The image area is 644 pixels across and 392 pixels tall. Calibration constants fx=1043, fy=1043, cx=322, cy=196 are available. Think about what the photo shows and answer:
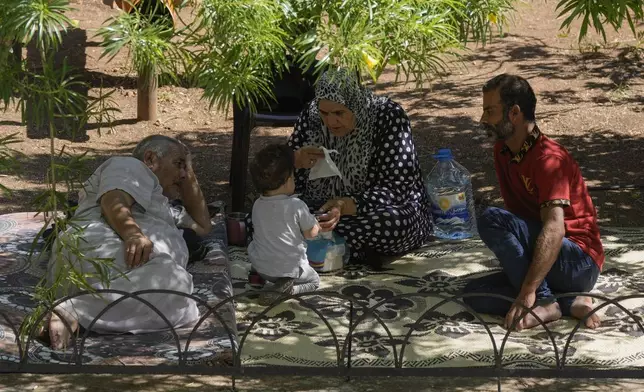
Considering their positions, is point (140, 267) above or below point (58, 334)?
above

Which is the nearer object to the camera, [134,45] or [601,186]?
[134,45]

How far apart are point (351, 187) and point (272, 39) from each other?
1520 mm

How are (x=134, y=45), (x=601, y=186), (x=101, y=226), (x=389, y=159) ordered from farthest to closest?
(x=601, y=186), (x=389, y=159), (x=101, y=226), (x=134, y=45)

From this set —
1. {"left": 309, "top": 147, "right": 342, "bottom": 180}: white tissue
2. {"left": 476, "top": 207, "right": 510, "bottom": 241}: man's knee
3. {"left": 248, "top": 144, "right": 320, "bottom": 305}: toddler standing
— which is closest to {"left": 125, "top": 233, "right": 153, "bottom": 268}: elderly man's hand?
{"left": 248, "top": 144, "right": 320, "bottom": 305}: toddler standing

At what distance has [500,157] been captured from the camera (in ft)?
15.1

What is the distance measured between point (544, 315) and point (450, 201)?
1413mm

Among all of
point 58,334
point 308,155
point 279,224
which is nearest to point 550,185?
point 279,224

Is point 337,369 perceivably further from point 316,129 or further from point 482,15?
point 316,129

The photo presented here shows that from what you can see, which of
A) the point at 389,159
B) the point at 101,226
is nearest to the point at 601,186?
the point at 389,159

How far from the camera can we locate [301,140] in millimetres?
5234

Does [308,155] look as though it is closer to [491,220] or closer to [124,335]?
[491,220]

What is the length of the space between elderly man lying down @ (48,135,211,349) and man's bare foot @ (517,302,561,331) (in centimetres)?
131

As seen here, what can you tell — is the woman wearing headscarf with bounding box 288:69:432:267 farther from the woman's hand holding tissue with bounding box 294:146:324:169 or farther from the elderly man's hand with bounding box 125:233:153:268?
the elderly man's hand with bounding box 125:233:153:268

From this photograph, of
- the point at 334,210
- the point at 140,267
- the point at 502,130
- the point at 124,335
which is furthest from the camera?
the point at 334,210
